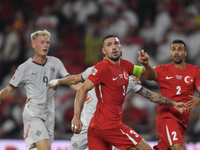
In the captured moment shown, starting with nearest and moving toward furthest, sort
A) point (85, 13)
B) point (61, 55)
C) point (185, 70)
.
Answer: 1. point (185, 70)
2. point (61, 55)
3. point (85, 13)

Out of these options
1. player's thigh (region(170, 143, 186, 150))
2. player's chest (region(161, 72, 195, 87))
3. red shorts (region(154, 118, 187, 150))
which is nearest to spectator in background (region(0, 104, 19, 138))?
red shorts (region(154, 118, 187, 150))

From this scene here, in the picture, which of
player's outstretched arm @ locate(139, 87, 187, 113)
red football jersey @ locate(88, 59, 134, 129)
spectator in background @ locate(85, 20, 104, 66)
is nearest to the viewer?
red football jersey @ locate(88, 59, 134, 129)

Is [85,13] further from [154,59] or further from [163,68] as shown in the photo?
[163,68]

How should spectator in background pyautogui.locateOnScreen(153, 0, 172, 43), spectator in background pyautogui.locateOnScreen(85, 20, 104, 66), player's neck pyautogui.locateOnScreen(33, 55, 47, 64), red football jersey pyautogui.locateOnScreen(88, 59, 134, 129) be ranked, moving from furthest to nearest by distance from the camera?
1. spectator in background pyautogui.locateOnScreen(153, 0, 172, 43)
2. spectator in background pyautogui.locateOnScreen(85, 20, 104, 66)
3. player's neck pyautogui.locateOnScreen(33, 55, 47, 64)
4. red football jersey pyautogui.locateOnScreen(88, 59, 134, 129)

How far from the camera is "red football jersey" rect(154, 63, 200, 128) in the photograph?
643 cm

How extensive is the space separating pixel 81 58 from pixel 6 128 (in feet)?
11.2

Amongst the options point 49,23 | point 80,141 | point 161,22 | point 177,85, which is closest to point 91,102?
point 80,141

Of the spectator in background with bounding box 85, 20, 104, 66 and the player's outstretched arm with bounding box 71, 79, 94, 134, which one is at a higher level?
the spectator in background with bounding box 85, 20, 104, 66

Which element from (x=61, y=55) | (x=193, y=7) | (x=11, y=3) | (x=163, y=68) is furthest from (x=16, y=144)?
(x=193, y=7)

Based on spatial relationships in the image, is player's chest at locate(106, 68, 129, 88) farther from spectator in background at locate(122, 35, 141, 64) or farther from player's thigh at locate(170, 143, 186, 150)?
spectator in background at locate(122, 35, 141, 64)

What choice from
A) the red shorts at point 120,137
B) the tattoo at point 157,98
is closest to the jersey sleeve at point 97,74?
the red shorts at point 120,137

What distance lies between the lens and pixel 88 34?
1150 centimetres

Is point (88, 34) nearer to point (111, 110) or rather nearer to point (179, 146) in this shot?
point (179, 146)

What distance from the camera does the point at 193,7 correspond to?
462 inches
